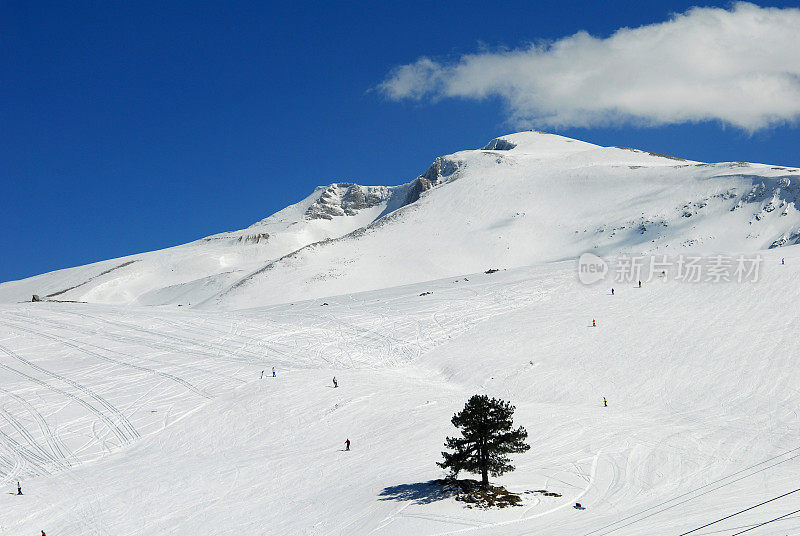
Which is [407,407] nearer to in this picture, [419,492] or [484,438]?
[419,492]

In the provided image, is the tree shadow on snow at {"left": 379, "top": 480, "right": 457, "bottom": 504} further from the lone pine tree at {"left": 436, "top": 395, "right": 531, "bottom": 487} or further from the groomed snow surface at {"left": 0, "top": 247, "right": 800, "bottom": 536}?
the lone pine tree at {"left": 436, "top": 395, "right": 531, "bottom": 487}

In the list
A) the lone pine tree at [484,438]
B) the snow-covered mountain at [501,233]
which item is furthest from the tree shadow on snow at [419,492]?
the snow-covered mountain at [501,233]

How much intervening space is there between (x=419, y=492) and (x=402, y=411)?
12.2m

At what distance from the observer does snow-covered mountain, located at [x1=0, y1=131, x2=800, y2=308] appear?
342ft

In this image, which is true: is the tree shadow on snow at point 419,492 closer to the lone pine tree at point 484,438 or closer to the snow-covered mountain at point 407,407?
the snow-covered mountain at point 407,407

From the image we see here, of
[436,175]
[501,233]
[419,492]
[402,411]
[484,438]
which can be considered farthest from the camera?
[436,175]

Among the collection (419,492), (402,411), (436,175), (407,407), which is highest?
(436,175)

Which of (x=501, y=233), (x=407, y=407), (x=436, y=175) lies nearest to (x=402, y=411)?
(x=407, y=407)

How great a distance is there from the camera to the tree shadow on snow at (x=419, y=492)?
902 inches

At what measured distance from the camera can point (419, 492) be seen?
23.7m

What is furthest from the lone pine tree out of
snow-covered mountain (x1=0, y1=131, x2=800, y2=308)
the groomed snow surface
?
snow-covered mountain (x1=0, y1=131, x2=800, y2=308)

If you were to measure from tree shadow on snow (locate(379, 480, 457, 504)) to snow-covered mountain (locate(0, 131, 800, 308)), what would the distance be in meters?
79.4

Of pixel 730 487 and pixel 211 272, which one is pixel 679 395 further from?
pixel 211 272

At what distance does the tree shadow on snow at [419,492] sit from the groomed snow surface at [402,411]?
147mm
